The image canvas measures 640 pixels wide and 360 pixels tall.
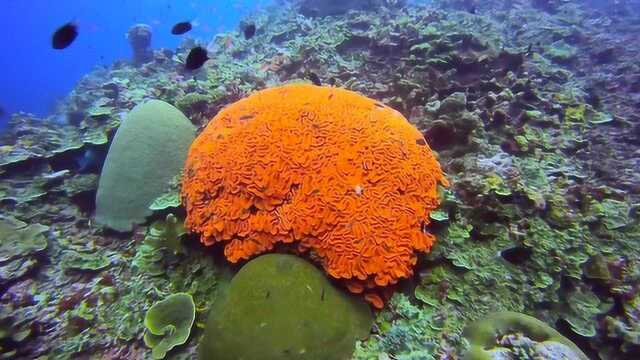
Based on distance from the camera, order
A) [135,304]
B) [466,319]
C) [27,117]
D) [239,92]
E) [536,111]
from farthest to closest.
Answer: [27,117] → [239,92] → [536,111] → [135,304] → [466,319]

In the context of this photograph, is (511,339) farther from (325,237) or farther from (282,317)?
(282,317)

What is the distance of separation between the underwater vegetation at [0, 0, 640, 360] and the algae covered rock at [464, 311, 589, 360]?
0.01 meters

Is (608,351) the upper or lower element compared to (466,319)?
lower

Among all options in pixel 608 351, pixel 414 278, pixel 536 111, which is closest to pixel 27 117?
pixel 414 278

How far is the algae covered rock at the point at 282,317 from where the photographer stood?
2.69m

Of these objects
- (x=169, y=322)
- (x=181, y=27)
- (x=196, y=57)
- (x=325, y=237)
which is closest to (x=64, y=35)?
(x=181, y=27)

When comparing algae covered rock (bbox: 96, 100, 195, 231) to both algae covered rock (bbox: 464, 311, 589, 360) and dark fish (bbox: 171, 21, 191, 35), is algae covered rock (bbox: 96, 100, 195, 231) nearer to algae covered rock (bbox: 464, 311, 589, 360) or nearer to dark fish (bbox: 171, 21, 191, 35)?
dark fish (bbox: 171, 21, 191, 35)

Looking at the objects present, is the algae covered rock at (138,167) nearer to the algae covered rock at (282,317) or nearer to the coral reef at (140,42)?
the algae covered rock at (282,317)

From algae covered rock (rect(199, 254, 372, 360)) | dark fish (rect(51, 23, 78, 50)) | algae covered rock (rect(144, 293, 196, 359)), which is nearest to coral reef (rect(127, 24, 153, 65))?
dark fish (rect(51, 23, 78, 50))

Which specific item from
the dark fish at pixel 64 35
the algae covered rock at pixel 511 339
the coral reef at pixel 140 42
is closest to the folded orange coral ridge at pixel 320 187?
the algae covered rock at pixel 511 339

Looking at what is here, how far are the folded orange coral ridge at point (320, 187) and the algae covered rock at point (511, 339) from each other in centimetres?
75

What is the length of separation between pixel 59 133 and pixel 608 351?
10453 millimetres

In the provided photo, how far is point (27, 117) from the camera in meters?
10.2

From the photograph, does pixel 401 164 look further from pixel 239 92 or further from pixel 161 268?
pixel 239 92
